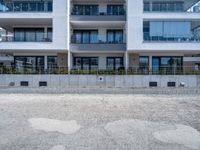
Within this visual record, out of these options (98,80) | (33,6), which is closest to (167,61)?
(98,80)

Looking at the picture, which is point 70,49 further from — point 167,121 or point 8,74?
point 167,121

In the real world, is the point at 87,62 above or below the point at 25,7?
below

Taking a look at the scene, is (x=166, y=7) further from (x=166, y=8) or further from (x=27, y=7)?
(x=27, y=7)

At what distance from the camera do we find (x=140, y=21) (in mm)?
28922

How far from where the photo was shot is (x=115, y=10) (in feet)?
103

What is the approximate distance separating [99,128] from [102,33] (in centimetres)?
2476

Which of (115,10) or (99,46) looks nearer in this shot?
(99,46)

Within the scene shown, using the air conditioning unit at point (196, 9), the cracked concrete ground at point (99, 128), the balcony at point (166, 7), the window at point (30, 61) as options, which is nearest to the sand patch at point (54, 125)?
the cracked concrete ground at point (99, 128)

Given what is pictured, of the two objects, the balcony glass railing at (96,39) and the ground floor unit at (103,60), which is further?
the ground floor unit at (103,60)

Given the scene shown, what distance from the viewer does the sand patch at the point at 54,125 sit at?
8.54 m

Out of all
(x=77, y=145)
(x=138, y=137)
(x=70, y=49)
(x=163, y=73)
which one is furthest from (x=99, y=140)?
(x=70, y=49)

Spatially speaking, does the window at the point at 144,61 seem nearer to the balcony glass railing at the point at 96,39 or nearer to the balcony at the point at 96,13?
the balcony glass railing at the point at 96,39

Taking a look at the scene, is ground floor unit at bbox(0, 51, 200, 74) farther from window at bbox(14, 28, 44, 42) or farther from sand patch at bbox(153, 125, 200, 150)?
sand patch at bbox(153, 125, 200, 150)

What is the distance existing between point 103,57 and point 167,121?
2335cm
